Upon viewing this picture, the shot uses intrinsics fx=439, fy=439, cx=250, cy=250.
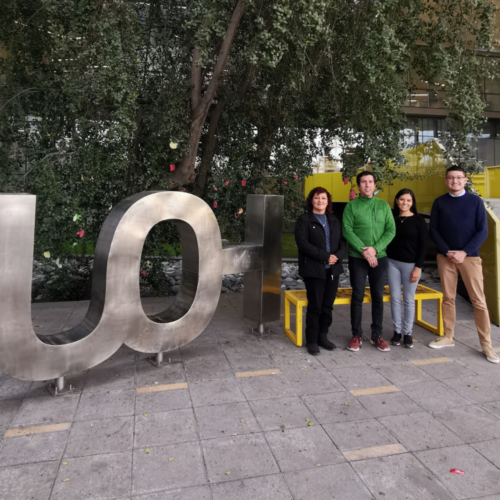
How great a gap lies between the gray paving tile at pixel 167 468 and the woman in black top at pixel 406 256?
3042 mm

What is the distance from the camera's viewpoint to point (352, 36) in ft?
19.0

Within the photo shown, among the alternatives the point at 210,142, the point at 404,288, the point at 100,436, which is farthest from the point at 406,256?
the point at 210,142

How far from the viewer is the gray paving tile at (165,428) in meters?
3.22

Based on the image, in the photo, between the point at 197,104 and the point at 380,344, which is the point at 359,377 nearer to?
the point at 380,344

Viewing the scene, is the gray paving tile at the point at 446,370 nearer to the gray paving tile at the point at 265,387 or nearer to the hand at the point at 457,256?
the hand at the point at 457,256

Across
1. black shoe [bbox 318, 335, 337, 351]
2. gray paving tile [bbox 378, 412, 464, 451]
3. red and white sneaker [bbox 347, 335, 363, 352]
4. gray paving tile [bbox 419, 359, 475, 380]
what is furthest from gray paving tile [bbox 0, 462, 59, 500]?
gray paving tile [bbox 419, 359, 475, 380]

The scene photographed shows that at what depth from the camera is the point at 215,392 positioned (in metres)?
4.02

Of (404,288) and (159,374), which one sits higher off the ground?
(404,288)

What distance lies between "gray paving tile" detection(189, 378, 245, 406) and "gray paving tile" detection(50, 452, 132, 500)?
3.06 ft

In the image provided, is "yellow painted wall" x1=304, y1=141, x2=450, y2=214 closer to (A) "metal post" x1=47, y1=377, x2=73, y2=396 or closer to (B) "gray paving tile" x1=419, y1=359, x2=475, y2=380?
(B) "gray paving tile" x1=419, y1=359, x2=475, y2=380

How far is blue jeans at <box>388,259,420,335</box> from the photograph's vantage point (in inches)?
200

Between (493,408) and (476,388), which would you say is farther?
(476,388)

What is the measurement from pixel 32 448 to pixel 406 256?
407 cm

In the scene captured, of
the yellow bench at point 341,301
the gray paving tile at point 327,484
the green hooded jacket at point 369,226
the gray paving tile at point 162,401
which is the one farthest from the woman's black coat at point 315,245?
the gray paving tile at point 327,484
